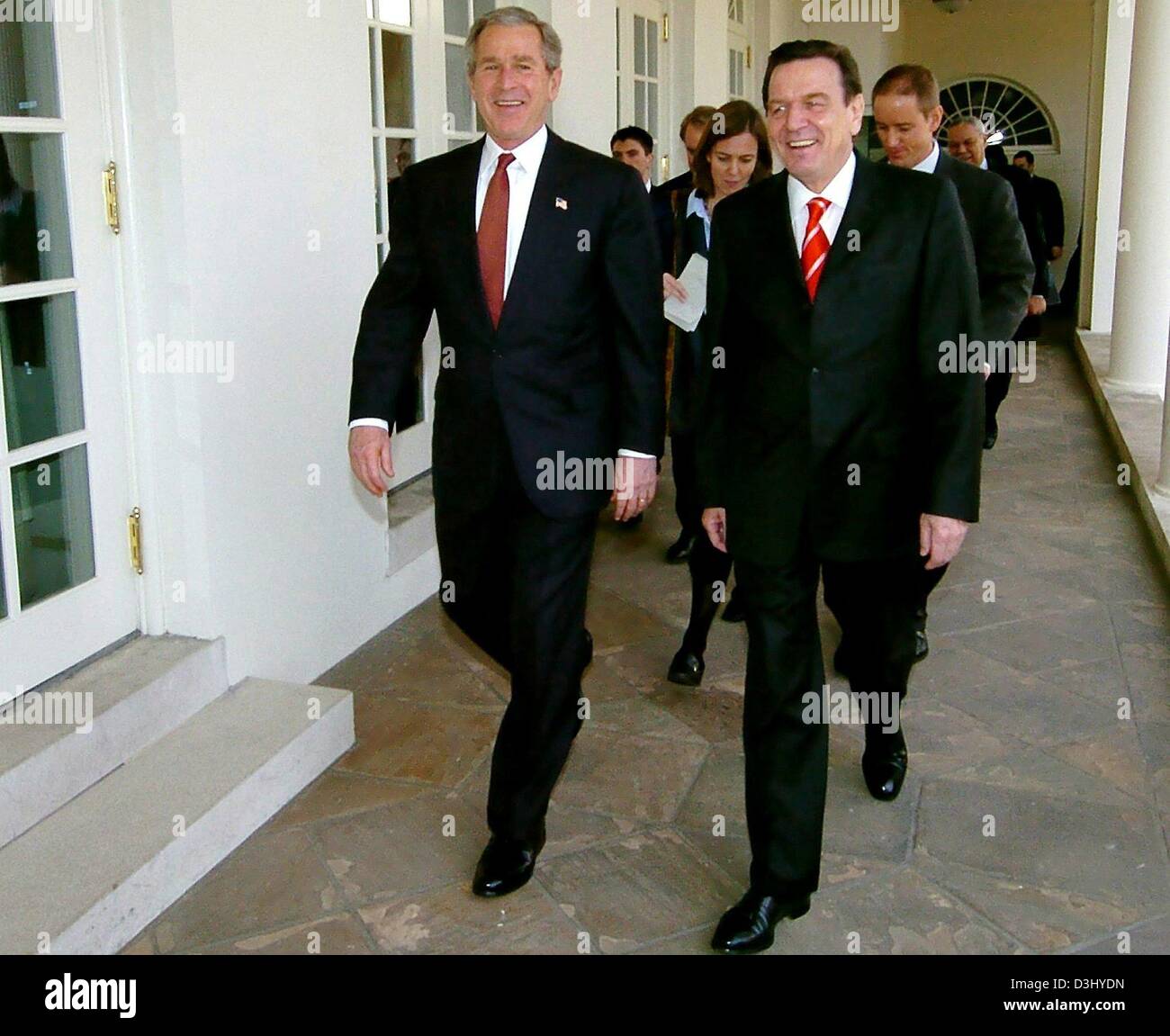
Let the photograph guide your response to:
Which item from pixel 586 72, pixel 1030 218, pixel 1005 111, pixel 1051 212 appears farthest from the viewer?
pixel 1005 111

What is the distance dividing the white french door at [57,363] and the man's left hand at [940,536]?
7.17 ft

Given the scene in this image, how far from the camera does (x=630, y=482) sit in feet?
9.80

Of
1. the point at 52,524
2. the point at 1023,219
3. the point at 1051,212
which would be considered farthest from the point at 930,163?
the point at 1051,212

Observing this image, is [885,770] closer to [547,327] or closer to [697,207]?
[547,327]

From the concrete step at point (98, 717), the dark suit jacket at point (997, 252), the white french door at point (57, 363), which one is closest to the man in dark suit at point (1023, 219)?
the dark suit jacket at point (997, 252)

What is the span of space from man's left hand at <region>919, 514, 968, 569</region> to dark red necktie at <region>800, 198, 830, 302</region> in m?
0.55

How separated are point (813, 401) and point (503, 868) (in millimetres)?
1294

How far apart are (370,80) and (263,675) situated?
2.44 m

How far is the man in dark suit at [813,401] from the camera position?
273cm
